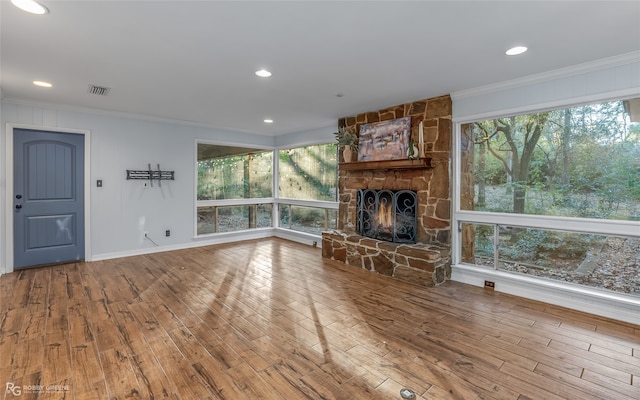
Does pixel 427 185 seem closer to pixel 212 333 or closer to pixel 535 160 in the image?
pixel 535 160

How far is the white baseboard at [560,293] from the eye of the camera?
→ 2902mm

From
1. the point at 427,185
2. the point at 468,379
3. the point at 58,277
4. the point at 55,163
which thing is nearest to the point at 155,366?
the point at 468,379

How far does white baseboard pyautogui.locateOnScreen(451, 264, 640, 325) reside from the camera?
290 cm

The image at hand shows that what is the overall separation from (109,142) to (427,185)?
5.13m

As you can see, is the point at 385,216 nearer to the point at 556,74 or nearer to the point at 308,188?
the point at 308,188

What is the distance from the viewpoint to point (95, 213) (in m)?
4.95

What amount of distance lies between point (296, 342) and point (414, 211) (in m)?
2.60

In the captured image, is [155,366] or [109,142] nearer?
[155,366]

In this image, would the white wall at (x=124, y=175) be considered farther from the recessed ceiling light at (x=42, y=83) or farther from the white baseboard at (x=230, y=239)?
the recessed ceiling light at (x=42, y=83)

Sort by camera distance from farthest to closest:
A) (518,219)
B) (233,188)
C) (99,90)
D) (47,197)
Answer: (233,188), (47,197), (99,90), (518,219)

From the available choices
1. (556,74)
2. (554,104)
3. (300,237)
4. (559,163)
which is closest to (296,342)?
(559,163)

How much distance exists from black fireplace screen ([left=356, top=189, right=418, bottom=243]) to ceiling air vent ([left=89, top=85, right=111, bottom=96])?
3.83m

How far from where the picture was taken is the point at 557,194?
11.0ft

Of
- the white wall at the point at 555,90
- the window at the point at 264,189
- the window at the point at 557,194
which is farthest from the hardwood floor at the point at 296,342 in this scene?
the window at the point at 264,189
